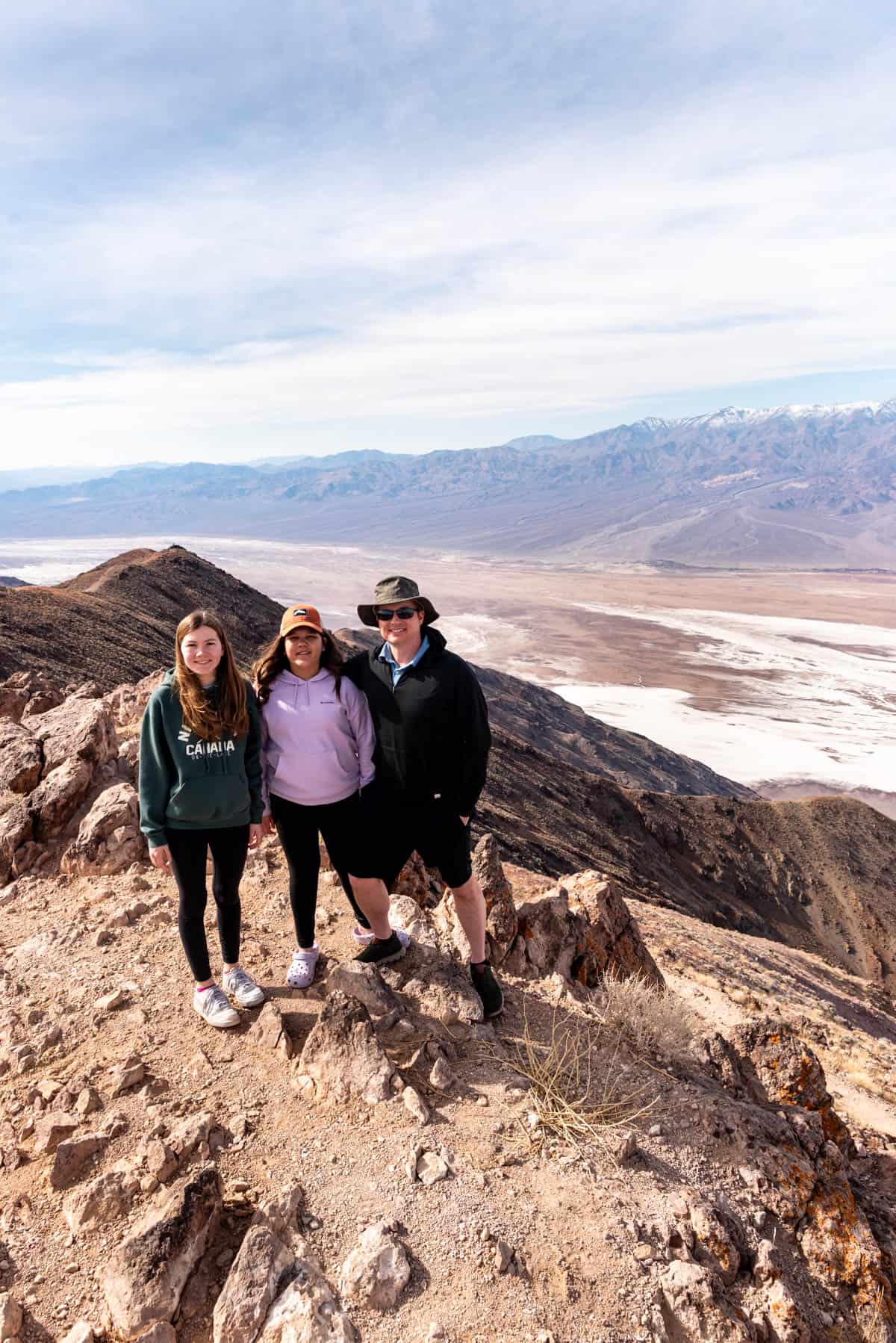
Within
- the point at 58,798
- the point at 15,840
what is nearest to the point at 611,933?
the point at 58,798

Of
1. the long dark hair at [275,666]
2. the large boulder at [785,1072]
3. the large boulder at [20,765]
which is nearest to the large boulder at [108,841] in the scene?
the large boulder at [20,765]

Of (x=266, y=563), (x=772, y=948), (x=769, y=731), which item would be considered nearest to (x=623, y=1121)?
(x=772, y=948)

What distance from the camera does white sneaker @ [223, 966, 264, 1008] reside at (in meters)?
3.67

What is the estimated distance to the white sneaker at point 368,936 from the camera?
4.22m

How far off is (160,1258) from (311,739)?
6.43 feet

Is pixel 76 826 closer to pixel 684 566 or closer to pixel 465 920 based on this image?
pixel 465 920

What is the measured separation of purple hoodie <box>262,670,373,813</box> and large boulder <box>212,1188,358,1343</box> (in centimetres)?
170

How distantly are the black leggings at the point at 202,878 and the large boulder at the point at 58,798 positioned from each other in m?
2.67

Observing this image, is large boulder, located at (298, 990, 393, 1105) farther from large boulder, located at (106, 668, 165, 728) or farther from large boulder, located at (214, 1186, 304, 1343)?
large boulder, located at (106, 668, 165, 728)

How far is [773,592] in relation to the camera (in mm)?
117312

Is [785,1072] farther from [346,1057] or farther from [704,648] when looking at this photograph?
[704,648]

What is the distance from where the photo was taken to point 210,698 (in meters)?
3.34

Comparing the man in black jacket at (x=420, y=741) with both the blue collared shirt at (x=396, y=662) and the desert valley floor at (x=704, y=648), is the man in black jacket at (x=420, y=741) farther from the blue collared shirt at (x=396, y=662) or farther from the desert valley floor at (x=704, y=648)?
the desert valley floor at (x=704, y=648)

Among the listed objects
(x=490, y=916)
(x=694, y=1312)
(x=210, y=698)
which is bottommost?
(x=490, y=916)
